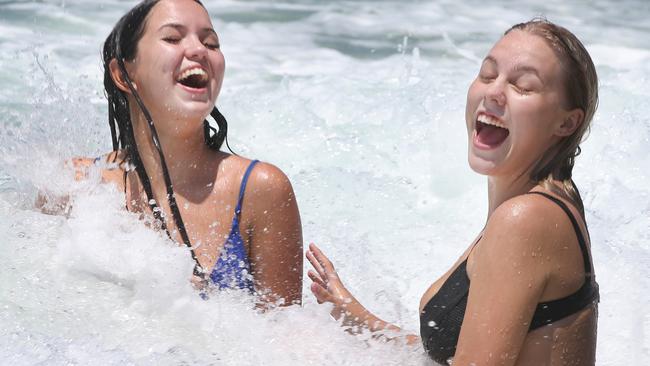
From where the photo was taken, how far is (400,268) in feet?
14.6

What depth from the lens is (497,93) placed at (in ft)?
8.06

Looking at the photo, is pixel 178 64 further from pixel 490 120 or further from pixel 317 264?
pixel 490 120

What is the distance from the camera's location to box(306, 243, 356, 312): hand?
9.83 feet

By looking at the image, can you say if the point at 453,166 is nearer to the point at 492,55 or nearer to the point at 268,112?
the point at 268,112

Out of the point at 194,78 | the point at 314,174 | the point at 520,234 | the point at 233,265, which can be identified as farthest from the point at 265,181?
the point at 314,174

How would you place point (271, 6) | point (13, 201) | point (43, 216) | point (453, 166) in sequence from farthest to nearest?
point (271, 6), point (453, 166), point (13, 201), point (43, 216)

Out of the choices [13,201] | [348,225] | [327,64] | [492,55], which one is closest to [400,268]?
[348,225]

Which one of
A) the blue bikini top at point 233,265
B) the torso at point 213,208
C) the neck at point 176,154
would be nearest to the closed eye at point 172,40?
the neck at point 176,154

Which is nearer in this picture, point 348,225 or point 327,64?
point 348,225

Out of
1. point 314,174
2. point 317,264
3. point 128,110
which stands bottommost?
point 314,174

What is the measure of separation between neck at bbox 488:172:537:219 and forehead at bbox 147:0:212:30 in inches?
46.3

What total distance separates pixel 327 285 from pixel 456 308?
0.63 m

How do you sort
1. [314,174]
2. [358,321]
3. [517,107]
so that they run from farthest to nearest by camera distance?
[314,174] < [358,321] < [517,107]

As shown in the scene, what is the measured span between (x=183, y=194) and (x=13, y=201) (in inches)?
39.4
